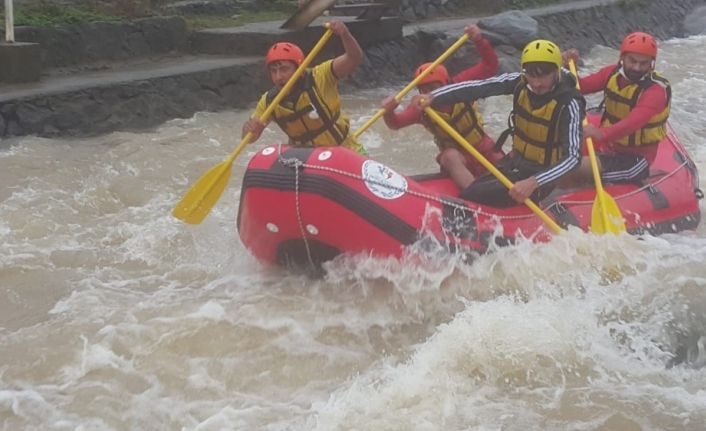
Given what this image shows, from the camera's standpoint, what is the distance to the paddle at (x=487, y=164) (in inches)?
181

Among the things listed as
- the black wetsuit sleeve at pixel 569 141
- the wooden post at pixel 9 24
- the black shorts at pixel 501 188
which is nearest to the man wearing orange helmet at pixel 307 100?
the black shorts at pixel 501 188

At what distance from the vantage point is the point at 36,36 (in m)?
8.41

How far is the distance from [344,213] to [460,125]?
1.40 meters

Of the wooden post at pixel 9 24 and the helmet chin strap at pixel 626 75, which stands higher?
the helmet chin strap at pixel 626 75

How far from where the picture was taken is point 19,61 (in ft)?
25.6

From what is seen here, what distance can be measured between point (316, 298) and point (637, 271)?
5.38ft

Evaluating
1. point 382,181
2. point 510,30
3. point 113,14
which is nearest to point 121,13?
point 113,14

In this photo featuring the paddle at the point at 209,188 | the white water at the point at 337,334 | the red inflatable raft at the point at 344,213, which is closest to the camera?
the white water at the point at 337,334

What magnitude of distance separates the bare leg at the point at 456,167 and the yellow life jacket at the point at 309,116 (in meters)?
0.59

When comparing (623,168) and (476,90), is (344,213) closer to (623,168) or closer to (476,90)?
(476,90)

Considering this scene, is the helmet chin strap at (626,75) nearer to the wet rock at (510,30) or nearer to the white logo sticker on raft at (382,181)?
the white logo sticker on raft at (382,181)

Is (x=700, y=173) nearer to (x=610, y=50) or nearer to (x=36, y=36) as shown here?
(x=36, y=36)

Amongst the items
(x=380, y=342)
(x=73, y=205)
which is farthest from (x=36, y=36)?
(x=380, y=342)

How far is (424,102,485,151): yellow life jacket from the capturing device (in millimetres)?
Result: 5297
